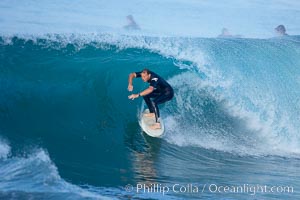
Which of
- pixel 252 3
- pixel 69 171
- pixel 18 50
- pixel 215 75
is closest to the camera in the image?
pixel 69 171

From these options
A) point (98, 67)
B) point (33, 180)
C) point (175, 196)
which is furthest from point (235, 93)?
point (33, 180)

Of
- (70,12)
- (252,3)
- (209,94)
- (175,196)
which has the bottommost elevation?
(175,196)

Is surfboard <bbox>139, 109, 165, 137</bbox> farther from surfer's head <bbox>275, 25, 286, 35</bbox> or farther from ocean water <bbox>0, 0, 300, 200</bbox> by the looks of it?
surfer's head <bbox>275, 25, 286, 35</bbox>

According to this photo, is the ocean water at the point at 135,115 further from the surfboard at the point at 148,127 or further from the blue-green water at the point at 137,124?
the surfboard at the point at 148,127

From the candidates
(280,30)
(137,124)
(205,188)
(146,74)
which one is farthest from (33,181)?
(280,30)

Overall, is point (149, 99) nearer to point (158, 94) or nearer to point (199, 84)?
point (158, 94)

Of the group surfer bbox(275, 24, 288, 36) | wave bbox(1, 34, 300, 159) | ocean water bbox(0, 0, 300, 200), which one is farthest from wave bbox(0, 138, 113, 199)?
surfer bbox(275, 24, 288, 36)

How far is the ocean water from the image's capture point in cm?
604

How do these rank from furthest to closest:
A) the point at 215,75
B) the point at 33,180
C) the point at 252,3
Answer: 1. the point at 252,3
2. the point at 215,75
3. the point at 33,180

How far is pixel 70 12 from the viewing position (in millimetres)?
14898

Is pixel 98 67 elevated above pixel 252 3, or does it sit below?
below

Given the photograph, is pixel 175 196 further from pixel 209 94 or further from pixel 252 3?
pixel 252 3

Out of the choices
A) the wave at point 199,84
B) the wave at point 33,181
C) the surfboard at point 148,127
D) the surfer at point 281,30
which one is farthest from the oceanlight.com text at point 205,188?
the surfer at point 281,30

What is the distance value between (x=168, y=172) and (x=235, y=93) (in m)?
4.27
